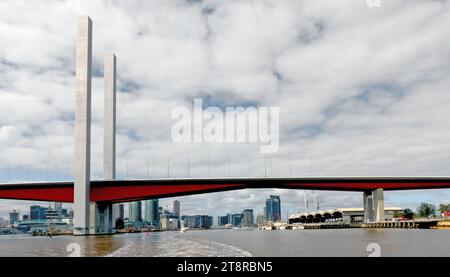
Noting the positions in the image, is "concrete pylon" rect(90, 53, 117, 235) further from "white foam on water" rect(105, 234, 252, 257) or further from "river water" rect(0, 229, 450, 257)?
"white foam on water" rect(105, 234, 252, 257)

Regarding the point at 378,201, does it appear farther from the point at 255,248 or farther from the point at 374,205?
the point at 255,248

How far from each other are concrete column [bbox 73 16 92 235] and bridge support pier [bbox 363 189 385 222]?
59.6 meters

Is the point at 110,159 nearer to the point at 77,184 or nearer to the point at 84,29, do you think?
the point at 77,184

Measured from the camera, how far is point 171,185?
9012 centimetres

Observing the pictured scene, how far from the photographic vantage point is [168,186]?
9025 cm


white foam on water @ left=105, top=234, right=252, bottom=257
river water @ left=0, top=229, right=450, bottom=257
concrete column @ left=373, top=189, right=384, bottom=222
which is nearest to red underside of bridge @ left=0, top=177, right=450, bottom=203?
concrete column @ left=373, top=189, right=384, bottom=222

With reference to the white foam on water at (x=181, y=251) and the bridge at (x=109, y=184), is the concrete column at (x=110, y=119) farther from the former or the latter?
the white foam on water at (x=181, y=251)

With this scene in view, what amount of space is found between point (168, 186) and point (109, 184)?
35.4 feet

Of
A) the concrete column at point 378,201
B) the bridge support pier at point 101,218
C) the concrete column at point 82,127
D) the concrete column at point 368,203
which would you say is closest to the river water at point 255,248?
the concrete column at point 82,127

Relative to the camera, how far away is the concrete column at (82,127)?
75812 millimetres

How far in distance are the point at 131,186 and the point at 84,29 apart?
29196 mm

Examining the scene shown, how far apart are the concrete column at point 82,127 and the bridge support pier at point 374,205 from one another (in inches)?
2347
